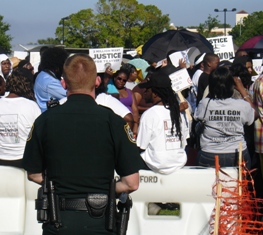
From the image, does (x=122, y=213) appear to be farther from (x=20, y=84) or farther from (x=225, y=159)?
(x=225, y=159)

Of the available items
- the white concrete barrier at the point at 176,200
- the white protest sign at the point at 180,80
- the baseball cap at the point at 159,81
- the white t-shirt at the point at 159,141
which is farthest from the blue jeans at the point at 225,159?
the white protest sign at the point at 180,80

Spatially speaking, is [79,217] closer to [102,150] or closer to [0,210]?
[102,150]

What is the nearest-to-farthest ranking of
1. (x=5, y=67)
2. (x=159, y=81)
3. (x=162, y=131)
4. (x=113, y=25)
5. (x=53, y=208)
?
(x=53, y=208)
(x=162, y=131)
(x=159, y=81)
(x=5, y=67)
(x=113, y=25)

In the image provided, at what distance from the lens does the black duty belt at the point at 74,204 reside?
4.39 metres

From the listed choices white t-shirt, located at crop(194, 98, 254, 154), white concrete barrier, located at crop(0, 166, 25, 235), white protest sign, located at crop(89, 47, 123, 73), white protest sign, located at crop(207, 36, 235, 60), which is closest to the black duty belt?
white concrete barrier, located at crop(0, 166, 25, 235)

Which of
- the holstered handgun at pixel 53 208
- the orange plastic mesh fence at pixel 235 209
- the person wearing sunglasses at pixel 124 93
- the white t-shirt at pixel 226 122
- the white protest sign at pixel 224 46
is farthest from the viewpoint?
the white protest sign at pixel 224 46

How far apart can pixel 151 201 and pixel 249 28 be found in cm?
9237

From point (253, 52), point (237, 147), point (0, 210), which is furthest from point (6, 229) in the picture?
point (253, 52)

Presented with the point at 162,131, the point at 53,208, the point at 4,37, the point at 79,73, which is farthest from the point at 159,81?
the point at 4,37

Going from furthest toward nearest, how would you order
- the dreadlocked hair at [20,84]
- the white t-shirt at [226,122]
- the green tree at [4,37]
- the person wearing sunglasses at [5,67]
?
the green tree at [4,37] < the person wearing sunglasses at [5,67] < the white t-shirt at [226,122] < the dreadlocked hair at [20,84]

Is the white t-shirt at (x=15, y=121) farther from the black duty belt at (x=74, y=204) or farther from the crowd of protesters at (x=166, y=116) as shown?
the black duty belt at (x=74, y=204)

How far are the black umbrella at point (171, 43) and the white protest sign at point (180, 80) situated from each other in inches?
191

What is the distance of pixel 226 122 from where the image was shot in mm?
7664

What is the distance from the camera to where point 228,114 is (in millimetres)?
7641
